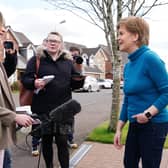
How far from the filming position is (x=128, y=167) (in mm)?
3363

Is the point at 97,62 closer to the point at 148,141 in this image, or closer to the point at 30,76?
the point at 30,76

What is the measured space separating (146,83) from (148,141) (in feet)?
1.61

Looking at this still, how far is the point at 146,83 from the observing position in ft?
10.1

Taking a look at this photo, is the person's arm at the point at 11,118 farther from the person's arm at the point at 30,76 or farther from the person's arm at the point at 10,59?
the person's arm at the point at 30,76

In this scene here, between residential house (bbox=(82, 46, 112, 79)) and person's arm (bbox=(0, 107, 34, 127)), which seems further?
residential house (bbox=(82, 46, 112, 79))

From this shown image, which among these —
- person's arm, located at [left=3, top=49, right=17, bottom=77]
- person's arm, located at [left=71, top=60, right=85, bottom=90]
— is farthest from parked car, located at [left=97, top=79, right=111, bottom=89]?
person's arm, located at [left=3, top=49, right=17, bottom=77]

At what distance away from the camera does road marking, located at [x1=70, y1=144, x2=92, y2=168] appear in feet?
18.8

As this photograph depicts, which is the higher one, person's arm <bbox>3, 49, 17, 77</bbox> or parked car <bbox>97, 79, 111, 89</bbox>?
person's arm <bbox>3, 49, 17, 77</bbox>

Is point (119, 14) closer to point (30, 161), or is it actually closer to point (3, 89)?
point (30, 161)

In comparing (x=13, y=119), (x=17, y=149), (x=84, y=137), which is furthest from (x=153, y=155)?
(x=84, y=137)

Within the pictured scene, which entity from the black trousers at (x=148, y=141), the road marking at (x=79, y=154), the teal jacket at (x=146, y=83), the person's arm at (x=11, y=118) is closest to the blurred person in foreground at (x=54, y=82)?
the road marking at (x=79, y=154)

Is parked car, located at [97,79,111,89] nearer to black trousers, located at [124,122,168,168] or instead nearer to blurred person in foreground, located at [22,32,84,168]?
blurred person in foreground, located at [22,32,84,168]

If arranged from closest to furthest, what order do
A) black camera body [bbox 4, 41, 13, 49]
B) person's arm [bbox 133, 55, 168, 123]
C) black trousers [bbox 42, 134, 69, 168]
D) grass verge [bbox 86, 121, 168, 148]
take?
person's arm [bbox 133, 55, 168, 123] < black camera body [bbox 4, 41, 13, 49] < black trousers [bbox 42, 134, 69, 168] < grass verge [bbox 86, 121, 168, 148]

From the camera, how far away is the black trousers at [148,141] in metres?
3.10
